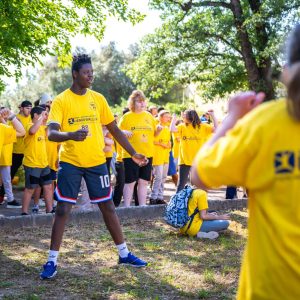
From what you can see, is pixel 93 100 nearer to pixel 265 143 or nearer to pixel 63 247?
pixel 63 247

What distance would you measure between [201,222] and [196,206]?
8.4 inches

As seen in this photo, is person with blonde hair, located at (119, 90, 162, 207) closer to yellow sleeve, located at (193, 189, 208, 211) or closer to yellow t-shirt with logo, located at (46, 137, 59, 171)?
yellow t-shirt with logo, located at (46, 137, 59, 171)

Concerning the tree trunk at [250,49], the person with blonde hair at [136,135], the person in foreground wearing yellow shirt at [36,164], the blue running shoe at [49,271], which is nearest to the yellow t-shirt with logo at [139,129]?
the person with blonde hair at [136,135]

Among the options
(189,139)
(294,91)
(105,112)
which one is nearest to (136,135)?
(189,139)

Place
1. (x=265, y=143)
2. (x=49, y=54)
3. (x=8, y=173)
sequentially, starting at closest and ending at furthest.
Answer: (x=265, y=143) → (x=8, y=173) → (x=49, y=54)

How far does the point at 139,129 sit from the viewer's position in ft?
29.8

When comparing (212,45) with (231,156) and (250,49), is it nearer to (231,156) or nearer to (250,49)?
(250,49)

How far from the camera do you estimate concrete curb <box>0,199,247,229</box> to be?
783cm

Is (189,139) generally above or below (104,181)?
above

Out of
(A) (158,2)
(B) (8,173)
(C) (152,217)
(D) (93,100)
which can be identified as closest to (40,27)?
(B) (8,173)

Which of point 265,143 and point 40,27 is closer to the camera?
point 265,143

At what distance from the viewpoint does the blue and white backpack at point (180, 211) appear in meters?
7.26

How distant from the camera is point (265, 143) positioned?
78.0 inches

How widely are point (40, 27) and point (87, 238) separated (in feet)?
23.4
